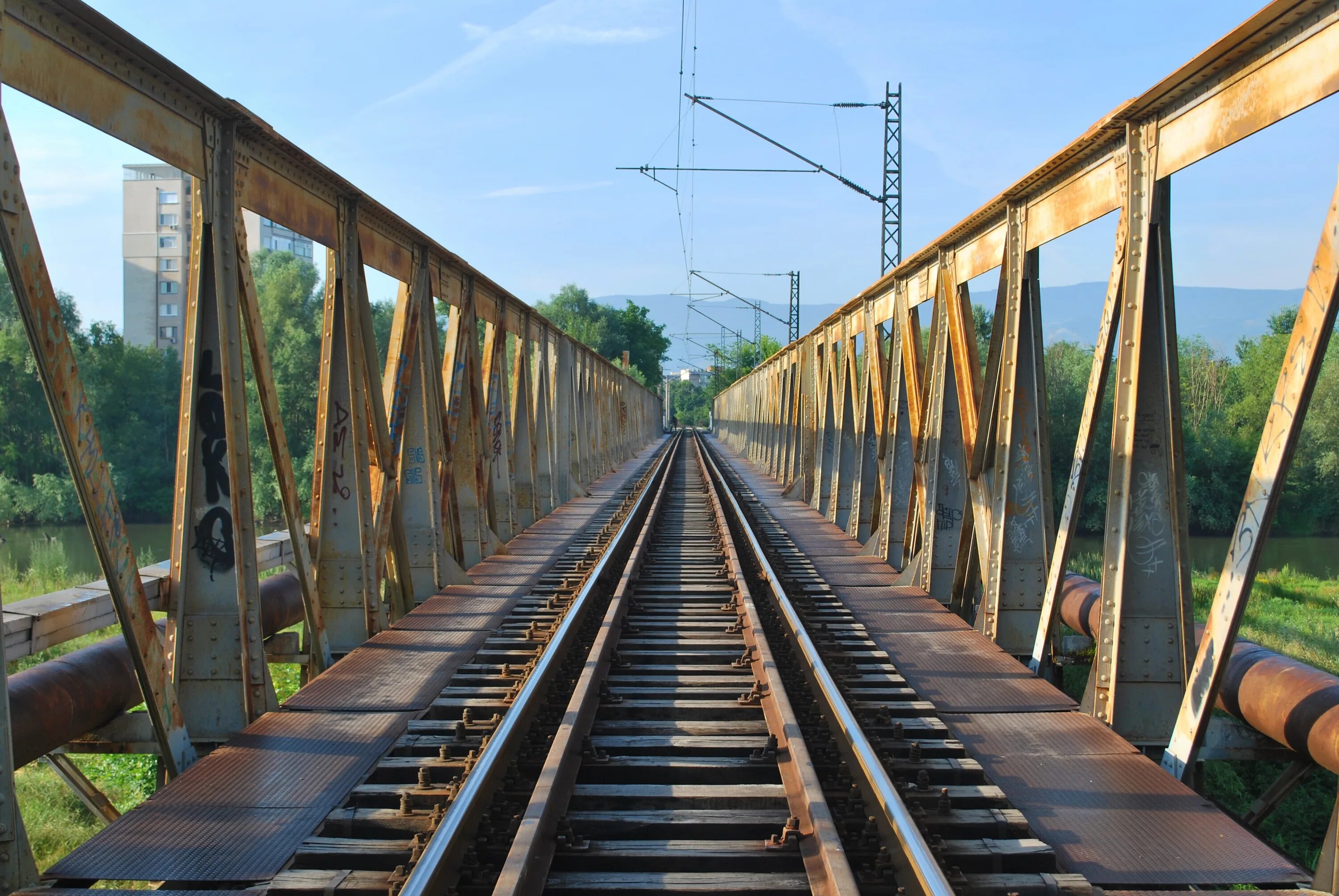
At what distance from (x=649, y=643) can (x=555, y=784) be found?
2.94 m

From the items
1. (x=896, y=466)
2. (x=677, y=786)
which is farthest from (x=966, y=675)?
(x=896, y=466)

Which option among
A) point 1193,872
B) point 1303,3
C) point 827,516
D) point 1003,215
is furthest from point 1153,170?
point 827,516

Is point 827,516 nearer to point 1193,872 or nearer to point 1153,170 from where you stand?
point 1153,170

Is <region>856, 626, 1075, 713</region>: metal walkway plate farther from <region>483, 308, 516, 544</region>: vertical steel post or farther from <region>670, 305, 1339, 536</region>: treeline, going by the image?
<region>670, 305, 1339, 536</region>: treeline

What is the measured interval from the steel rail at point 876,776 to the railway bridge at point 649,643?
0.02m

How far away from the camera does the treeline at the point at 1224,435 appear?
96.2 feet

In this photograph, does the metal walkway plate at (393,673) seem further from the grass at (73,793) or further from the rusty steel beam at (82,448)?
the grass at (73,793)

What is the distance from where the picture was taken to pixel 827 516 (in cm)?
1578

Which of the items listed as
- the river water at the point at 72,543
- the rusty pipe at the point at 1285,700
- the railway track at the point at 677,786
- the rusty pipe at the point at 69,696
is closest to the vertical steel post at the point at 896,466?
the railway track at the point at 677,786

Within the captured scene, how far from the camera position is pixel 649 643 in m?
6.71

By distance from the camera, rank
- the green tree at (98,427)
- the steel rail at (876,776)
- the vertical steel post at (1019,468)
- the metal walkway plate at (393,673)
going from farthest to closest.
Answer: the green tree at (98,427) < the vertical steel post at (1019,468) < the metal walkway plate at (393,673) < the steel rail at (876,776)

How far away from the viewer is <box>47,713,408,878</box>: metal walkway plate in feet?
11.4

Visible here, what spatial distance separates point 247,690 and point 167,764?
557 millimetres

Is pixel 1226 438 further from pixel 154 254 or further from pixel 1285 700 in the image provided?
pixel 154 254
